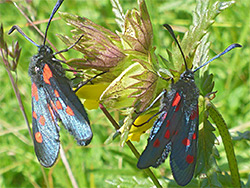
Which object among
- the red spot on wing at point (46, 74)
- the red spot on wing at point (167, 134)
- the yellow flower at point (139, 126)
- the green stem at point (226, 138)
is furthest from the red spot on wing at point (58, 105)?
the green stem at point (226, 138)

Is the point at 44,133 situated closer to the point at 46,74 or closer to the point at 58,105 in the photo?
the point at 58,105

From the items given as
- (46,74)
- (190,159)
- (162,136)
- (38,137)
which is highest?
(46,74)

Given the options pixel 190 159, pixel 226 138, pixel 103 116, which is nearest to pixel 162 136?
pixel 190 159

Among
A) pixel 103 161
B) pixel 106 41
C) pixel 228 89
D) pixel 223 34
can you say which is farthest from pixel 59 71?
pixel 223 34

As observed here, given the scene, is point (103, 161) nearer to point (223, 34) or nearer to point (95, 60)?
point (95, 60)

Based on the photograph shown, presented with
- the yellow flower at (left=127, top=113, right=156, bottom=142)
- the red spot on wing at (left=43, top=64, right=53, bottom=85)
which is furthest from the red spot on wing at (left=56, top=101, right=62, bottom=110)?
the yellow flower at (left=127, top=113, right=156, bottom=142)
